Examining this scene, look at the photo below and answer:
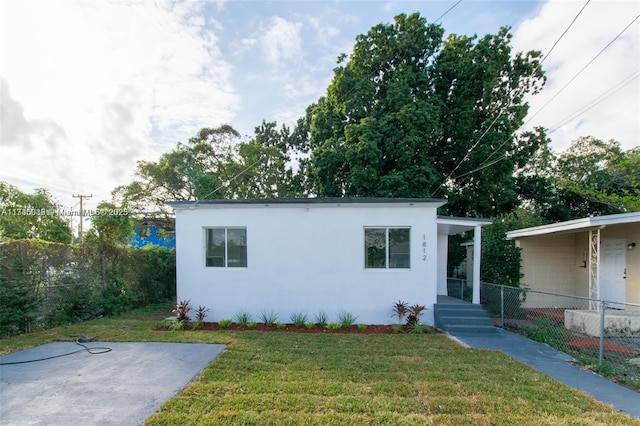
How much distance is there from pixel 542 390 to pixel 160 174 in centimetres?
2209

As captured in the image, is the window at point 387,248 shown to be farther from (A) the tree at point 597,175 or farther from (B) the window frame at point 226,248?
(A) the tree at point 597,175

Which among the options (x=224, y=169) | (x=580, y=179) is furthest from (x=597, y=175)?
(x=224, y=169)

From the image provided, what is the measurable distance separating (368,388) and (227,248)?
5498 mm

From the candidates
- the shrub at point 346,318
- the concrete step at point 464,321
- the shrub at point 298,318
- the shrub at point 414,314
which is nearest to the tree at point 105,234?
the shrub at point 298,318

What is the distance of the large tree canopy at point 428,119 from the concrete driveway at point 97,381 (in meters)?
10.4

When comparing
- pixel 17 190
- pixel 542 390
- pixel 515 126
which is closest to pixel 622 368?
pixel 542 390

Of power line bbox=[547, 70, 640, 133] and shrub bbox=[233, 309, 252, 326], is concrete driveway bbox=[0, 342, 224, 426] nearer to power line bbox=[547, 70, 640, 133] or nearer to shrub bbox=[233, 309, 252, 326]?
shrub bbox=[233, 309, 252, 326]

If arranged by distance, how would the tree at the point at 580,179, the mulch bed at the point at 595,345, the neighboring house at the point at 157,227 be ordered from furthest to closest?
the neighboring house at the point at 157,227
the tree at the point at 580,179
the mulch bed at the point at 595,345

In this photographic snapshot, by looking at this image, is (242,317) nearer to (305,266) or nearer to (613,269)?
(305,266)

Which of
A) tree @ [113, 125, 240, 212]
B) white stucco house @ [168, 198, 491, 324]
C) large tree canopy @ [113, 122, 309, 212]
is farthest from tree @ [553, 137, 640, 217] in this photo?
tree @ [113, 125, 240, 212]

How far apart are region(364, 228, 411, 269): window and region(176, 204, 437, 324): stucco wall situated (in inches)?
6.4

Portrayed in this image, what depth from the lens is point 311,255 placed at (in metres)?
8.17

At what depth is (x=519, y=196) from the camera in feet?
54.6

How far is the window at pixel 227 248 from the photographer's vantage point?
27.5ft
